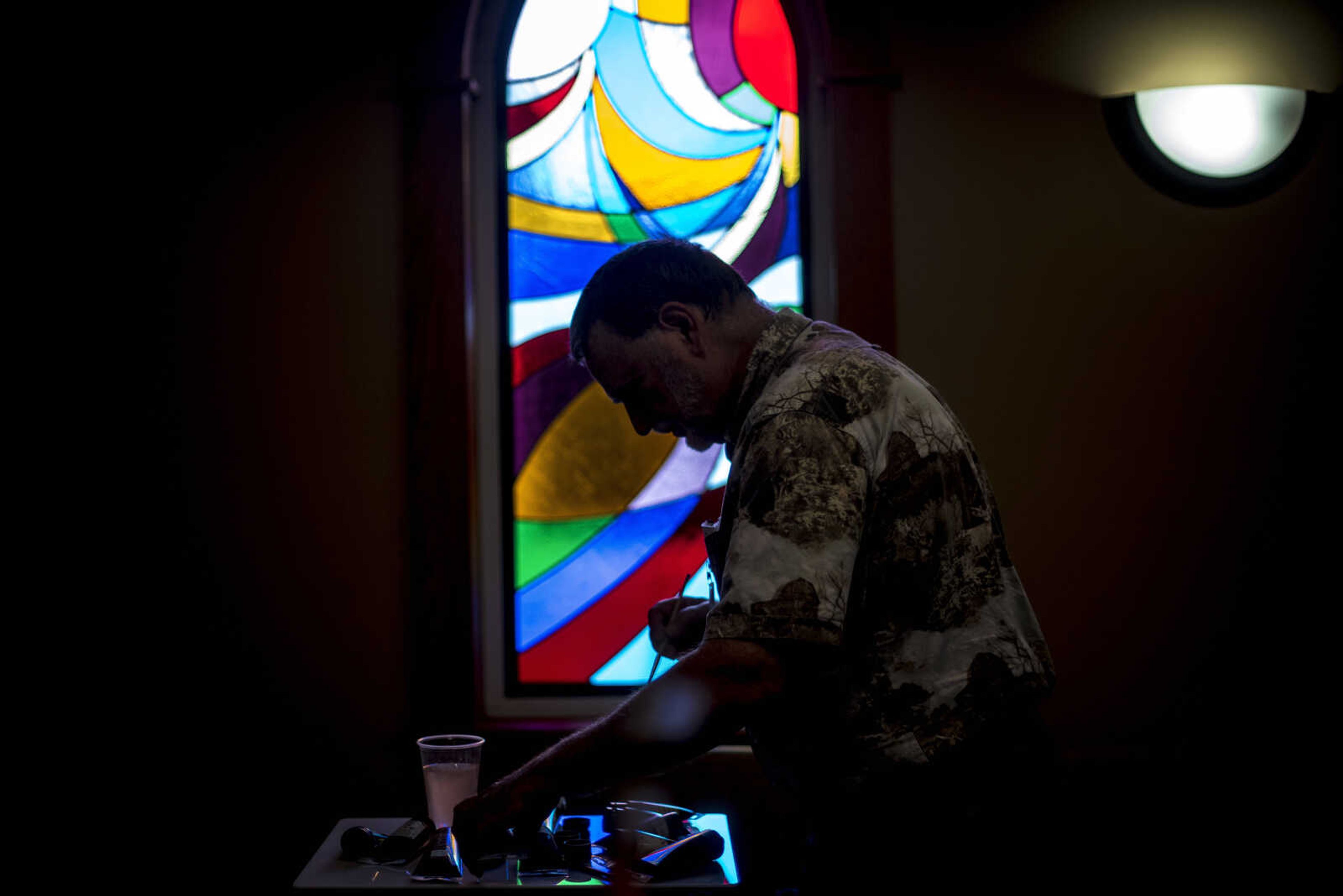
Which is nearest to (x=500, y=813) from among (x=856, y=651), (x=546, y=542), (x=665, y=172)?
(x=856, y=651)

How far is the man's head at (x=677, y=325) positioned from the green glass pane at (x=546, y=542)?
0.98 metres

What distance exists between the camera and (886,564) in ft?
4.09

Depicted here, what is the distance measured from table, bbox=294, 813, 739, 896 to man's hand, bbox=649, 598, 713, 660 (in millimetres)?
310

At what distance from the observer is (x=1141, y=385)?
240cm

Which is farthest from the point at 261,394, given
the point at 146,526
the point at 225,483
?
the point at 146,526

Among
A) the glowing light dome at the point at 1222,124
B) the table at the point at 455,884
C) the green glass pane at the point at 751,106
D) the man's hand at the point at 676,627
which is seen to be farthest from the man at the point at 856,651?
the glowing light dome at the point at 1222,124

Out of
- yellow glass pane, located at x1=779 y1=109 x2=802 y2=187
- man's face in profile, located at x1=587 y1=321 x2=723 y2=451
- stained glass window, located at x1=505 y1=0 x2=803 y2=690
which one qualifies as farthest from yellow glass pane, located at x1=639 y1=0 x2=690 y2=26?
man's face in profile, located at x1=587 y1=321 x2=723 y2=451

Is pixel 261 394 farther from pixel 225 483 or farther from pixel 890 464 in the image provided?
pixel 890 464

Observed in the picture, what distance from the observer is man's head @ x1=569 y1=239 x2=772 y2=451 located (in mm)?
1450

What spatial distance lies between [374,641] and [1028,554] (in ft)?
4.85

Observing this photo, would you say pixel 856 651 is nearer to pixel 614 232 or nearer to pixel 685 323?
pixel 685 323

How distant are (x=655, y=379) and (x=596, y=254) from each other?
3.50 feet

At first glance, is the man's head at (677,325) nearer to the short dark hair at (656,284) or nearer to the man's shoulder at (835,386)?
the short dark hair at (656,284)

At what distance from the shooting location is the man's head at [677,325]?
4.76 ft
